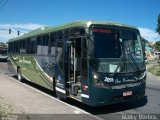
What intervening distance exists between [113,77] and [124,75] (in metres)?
0.52

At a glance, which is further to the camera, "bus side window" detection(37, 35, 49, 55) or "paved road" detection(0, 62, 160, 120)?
"bus side window" detection(37, 35, 49, 55)

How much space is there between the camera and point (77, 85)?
1093cm

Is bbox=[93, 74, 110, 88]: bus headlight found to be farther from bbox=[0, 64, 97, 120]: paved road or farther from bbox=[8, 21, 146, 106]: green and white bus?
bbox=[0, 64, 97, 120]: paved road

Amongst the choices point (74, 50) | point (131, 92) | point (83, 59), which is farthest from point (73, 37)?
point (131, 92)

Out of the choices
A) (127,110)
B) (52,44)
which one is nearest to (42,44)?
(52,44)

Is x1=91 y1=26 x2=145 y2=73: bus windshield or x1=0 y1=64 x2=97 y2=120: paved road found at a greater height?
x1=91 y1=26 x2=145 y2=73: bus windshield

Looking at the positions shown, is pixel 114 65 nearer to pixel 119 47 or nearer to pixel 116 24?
pixel 119 47

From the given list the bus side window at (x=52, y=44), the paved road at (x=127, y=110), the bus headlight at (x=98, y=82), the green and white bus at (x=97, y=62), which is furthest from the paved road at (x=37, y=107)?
the bus side window at (x=52, y=44)

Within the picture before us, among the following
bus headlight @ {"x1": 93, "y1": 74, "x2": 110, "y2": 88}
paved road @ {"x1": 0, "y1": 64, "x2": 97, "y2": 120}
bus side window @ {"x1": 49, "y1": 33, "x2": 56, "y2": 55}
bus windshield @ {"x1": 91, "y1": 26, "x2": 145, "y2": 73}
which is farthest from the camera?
bus side window @ {"x1": 49, "y1": 33, "x2": 56, "y2": 55}

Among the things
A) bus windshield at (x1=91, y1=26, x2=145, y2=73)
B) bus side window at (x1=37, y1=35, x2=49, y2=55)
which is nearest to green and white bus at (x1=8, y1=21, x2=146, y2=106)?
bus windshield at (x1=91, y1=26, x2=145, y2=73)

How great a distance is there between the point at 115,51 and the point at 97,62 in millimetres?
891

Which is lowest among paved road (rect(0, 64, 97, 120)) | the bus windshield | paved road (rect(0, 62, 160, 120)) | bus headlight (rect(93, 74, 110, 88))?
paved road (rect(0, 62, 160, 120))

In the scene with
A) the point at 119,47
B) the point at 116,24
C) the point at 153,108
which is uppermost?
the point at 116,24

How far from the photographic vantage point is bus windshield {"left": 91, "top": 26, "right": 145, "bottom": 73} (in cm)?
980
